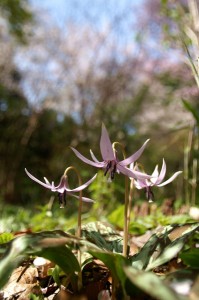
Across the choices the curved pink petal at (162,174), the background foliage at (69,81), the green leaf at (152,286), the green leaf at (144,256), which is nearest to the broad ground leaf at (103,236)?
the green leaf at (144,256)

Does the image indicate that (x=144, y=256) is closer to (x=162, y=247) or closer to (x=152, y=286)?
(x=162, y=247)

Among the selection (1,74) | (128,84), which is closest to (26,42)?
(1,74)

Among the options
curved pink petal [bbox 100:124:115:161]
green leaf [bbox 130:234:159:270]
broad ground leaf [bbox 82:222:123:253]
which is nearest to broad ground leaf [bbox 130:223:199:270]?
green leaf [bbox 130:234:159:270]

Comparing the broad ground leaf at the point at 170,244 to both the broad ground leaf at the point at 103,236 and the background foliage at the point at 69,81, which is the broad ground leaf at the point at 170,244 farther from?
the background foliage at the point at 69,81

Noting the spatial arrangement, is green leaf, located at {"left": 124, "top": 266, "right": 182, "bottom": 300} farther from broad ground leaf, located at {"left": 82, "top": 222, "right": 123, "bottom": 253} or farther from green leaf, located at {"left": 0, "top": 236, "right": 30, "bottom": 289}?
broad ground leaf, located at {"left": 82, "top": 222, "right": 123, "bottom": 253}

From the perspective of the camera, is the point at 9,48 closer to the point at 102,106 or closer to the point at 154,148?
the point at 102,106

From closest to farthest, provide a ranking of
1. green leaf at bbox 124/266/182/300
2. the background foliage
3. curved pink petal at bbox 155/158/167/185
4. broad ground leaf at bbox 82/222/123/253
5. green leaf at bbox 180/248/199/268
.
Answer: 1. green leaf at bbox 124/266/182/300
2. green leaf at bbox 180/248/199/268
3. curved pink petal at bbox 155/158/167/185
4. broad ground leaf at bbox 82/222/123/253
5. the background foliage

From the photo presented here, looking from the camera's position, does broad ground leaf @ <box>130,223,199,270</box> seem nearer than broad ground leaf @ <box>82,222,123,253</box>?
Yes
